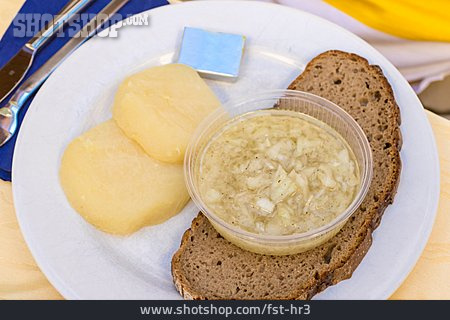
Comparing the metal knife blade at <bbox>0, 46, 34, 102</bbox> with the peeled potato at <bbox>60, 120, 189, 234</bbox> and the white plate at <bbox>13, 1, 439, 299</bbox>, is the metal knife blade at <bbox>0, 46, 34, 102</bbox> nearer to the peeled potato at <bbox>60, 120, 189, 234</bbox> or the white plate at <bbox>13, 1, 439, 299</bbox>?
the white plate at <bbox>13, 1, 439, 299</bbox>

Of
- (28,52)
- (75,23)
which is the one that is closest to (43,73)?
(28,52)

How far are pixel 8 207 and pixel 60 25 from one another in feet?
2.32

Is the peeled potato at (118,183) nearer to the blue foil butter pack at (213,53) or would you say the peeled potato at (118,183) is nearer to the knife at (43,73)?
the knife at (43,73)

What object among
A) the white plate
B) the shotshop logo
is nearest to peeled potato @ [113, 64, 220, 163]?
the white plate

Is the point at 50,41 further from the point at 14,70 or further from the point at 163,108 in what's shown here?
the point at 163,108

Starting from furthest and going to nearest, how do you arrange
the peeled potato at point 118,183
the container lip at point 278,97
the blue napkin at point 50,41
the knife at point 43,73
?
the blue napkin at point 50,41, the knife at point 43,73, the peeled potato at point 118,183, the container lip at point 278,97

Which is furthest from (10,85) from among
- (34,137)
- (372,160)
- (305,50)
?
(372,160)

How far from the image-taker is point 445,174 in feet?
6.28

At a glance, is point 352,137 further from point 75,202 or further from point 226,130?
point 75,202

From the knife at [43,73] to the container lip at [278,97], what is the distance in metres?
0.59

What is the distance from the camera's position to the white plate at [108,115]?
168 centimetres

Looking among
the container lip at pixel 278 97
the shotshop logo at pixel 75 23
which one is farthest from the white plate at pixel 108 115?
the container lip at pixel 278 97

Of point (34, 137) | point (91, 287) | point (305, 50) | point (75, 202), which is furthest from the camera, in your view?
point (305, 50)

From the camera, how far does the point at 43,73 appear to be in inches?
83.1
